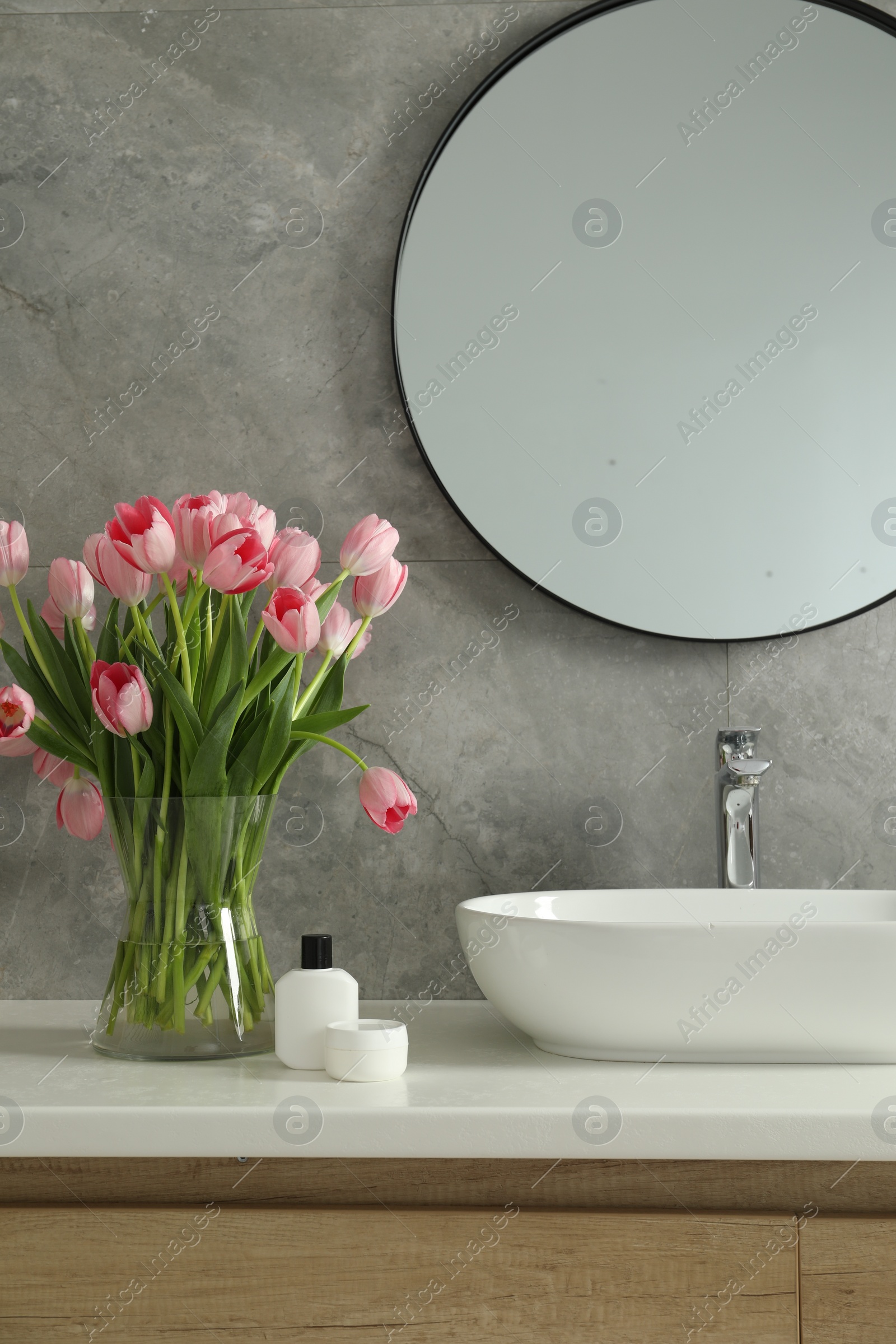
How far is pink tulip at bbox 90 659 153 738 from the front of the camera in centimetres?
86

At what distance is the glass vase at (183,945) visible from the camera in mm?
886

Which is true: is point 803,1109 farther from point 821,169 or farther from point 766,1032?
point 821,169

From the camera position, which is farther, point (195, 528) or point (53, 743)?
point (53, 743)

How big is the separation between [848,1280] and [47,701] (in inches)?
32.3

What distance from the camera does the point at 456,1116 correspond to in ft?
2.34

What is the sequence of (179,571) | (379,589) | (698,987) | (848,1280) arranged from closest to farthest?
(848,1280), (698,987), (179,571), (379,589)

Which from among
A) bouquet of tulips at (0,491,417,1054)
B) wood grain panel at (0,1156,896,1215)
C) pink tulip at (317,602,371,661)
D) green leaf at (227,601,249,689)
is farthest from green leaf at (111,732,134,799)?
wood grain panel at (0,1156,896,1215)

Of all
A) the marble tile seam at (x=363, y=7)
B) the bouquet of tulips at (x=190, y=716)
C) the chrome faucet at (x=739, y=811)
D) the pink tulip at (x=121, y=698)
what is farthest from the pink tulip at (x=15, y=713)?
the marble tile seam at (x=363, y=7)

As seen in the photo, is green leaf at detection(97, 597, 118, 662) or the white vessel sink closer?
the white vessel sink

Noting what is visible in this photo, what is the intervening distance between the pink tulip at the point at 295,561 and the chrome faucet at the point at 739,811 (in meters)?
0.50

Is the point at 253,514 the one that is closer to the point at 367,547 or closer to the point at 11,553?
the point at 367,547

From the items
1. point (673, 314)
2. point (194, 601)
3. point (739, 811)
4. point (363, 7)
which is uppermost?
point (363, 7)

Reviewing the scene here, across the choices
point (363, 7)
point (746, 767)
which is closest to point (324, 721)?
point (746, 767)

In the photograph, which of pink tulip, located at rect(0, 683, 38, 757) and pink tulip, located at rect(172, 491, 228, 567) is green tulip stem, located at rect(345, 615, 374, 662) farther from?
pink tulip, located at rect(0, 683, 38, 757)
